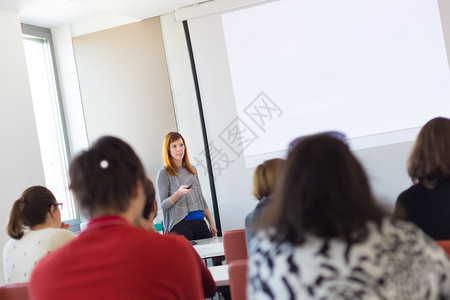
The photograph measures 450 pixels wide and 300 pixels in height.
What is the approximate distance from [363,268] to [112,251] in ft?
2.11

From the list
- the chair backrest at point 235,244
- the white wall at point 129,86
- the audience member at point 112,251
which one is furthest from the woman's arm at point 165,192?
the audience member at point 112,251

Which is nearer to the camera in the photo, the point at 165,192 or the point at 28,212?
the point at 28,212

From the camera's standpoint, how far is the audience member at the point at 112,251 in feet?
4.36

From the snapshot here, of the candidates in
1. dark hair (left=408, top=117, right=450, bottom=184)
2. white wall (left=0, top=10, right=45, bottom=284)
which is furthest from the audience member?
white wall (left=0, top=10, right=45, bottom=284)

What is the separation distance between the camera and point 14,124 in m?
4.82

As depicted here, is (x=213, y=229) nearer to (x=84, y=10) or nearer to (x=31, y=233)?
(x=31, y=233)

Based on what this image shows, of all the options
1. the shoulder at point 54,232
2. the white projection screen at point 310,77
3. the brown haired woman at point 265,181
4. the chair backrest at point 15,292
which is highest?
the white projection screen at point 310,77

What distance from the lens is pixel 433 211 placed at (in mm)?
2170

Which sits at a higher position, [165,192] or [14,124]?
[14,124]

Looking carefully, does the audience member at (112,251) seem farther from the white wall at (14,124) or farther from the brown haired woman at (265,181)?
the white wall at (14,124)

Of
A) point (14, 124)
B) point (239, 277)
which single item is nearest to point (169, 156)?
point (14, 124)

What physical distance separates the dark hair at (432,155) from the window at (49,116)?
477 centimetres

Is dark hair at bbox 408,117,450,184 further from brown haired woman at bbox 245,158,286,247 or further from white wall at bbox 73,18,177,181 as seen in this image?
white wall at bbox 73,18,177,181

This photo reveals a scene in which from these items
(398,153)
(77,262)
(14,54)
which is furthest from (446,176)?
(14,54)
